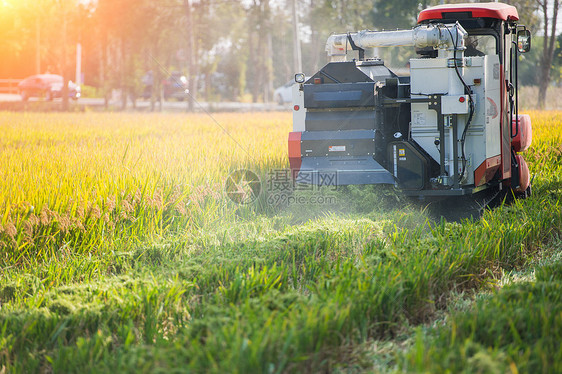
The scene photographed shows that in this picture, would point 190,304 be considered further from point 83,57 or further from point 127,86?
A: point 83,57

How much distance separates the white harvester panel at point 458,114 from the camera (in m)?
7.07

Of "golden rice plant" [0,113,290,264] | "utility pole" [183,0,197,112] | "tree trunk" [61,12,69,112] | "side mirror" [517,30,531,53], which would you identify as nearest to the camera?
"golden rice plant" [0,113,290,264]

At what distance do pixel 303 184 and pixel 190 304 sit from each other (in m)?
3.34

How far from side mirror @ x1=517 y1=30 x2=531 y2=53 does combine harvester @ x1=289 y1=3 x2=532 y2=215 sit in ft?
0.08

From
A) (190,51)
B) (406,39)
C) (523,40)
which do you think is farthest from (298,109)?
(190,51)

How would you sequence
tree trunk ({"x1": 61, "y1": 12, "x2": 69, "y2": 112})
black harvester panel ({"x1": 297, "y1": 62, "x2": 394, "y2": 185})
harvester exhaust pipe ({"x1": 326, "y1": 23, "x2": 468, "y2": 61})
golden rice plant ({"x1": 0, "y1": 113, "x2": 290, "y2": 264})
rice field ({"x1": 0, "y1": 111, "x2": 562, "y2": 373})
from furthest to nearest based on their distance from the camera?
tree trunk ({"x1": 61, "y1": 12, "x2": 69, "y2": 112}) < black harvester panel ({"x1": 297, "y1": 62, "x2": 394, "y2": 185}) < harvester exhaust pipe ({"x1": 326, "y1": 23, "x2": 468, "y2": 61}) < golden rice plant ({"x1": 0, "y1": 113, "x2": 290, "y2": 264}) < rice field ({"x1": 0, "y1": 111, "x2": 562, "y2": 373})

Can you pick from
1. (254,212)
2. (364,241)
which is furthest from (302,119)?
(364,241)

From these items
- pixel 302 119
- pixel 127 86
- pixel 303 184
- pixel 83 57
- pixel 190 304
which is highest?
pixel 83 57

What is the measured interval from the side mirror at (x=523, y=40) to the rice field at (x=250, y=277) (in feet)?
6.19

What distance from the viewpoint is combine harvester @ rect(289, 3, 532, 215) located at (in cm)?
708

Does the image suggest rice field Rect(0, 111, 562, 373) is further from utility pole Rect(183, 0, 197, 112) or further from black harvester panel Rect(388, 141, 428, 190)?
utility pole Rect(183, 0, 197, 112)

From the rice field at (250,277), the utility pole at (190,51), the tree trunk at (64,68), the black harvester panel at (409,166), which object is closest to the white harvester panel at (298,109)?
the rice field at (250,277)

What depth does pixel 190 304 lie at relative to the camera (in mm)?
4516

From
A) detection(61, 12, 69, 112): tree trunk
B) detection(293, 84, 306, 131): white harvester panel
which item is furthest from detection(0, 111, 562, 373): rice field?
detection(61, 12, 69, 112): tree trunk
